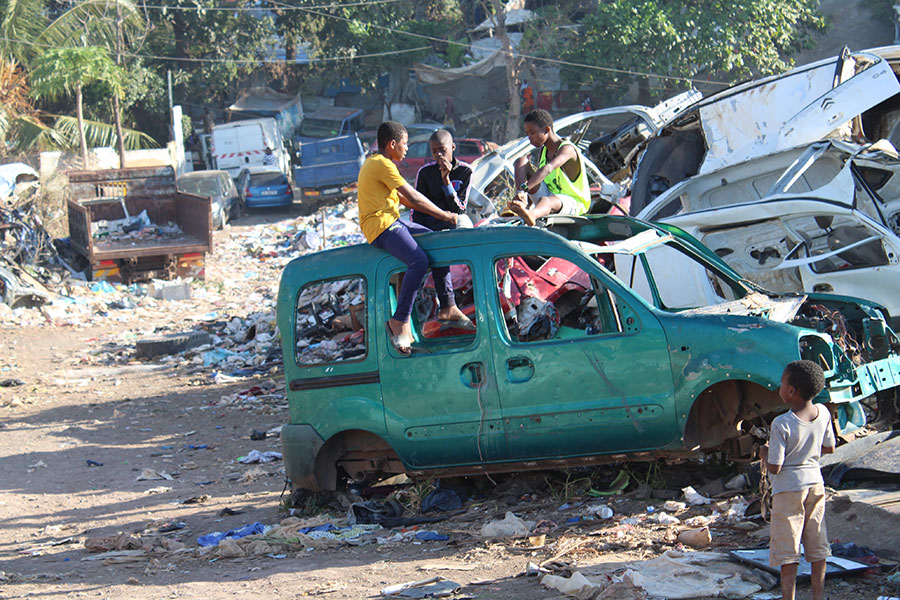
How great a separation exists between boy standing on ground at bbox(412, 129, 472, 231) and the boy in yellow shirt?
471mm

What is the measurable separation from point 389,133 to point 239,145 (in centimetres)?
2540

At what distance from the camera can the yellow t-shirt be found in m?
6.19

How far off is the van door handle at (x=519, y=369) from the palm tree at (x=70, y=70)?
81.3 ft

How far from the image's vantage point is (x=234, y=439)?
9648mm

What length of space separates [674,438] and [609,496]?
715mm

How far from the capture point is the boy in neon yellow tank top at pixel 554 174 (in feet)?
22.8

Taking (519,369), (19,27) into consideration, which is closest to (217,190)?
(19,27)

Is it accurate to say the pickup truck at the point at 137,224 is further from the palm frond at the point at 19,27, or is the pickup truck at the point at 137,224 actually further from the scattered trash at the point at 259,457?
the palm frond at the point at 19,27

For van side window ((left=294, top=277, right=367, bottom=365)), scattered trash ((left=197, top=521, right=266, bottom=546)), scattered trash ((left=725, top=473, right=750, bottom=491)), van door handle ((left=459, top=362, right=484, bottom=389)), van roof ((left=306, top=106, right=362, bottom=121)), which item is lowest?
scattered trash ((left=197, top=521, right=266, bottom=546))

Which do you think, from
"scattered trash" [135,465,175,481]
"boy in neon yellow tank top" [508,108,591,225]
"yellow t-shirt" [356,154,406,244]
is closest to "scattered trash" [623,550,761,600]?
"yellow t-shirt" [356,154,406,244]

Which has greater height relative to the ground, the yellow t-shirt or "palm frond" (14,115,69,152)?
"palm frond" (14,115,69,152)

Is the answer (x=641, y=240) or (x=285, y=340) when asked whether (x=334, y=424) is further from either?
(x=641, y=240)

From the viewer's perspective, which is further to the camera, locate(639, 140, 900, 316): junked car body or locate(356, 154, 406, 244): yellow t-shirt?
locate(639, 140, 900, 316): junked car body

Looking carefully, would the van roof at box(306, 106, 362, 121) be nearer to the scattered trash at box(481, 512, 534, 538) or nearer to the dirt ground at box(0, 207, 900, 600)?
the dirt ground at box(0, 207, 900, 600)
